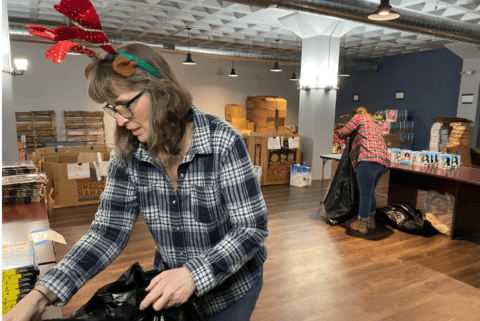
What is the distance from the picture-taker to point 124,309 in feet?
3.13

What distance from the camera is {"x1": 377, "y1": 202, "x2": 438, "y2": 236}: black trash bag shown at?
4.33 m

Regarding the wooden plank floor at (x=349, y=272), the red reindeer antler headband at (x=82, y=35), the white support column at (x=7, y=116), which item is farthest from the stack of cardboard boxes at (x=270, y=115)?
the red reindeer antler headband at (x=82, y=35)

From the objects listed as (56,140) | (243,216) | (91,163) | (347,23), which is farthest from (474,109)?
(56,140)

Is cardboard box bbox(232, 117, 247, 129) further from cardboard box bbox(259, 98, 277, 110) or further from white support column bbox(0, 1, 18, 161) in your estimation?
white support column bbox(0, 1, 18, 161)

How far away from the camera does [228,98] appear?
41.1ft

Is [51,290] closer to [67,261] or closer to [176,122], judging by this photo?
[67,261]

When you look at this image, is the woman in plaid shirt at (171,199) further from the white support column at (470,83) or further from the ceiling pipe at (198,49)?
the white support column at (470,83)

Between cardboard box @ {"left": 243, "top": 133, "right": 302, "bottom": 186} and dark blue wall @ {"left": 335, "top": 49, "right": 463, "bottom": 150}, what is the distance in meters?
6.00

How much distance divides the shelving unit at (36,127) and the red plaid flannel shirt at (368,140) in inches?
327

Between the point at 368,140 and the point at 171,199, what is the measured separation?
11.7 ft

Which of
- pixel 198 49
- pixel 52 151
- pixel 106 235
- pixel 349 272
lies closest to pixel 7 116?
pixel 52 151

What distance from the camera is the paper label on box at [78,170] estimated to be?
5020 mm

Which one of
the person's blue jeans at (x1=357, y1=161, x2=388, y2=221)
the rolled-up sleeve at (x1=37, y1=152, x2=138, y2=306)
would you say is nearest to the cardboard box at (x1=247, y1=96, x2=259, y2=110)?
the person's blue jeans at (x1=357, y1=161, x2=388, y2=221)

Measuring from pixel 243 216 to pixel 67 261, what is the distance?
Result: 0.54 meters
